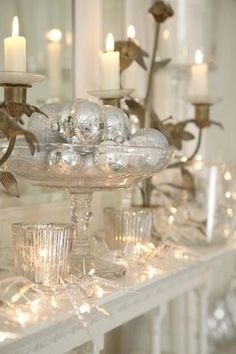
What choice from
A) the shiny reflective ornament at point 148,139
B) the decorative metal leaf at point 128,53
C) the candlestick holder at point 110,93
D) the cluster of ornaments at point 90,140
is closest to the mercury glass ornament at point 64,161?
the cluster of ornaments at point 90,140

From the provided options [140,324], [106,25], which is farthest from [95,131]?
[140,324]

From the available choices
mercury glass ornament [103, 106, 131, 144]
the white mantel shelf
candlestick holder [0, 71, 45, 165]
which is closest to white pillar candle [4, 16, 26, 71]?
candlestick holder [0, 71, 45, 165]

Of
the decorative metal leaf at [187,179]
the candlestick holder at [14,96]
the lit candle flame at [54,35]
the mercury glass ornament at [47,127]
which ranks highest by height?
the lit candle flame at [54,35]

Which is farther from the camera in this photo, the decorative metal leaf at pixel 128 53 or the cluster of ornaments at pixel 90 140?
the decorative metal leaf at pixel 128 53

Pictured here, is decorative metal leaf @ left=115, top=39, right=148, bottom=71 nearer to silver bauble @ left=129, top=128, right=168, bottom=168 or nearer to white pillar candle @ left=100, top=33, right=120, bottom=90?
white pillar candle @ left=100, top=33, right=120, bottom=90

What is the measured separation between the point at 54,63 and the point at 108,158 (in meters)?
0.45

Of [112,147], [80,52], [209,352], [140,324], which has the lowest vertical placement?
[209,352]

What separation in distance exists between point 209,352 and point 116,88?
0.98 meters

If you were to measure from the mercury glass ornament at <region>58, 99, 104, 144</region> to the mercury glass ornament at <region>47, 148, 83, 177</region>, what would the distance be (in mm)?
43

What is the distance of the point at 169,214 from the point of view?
3.62ft

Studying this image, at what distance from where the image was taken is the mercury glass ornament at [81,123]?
0.69 meters

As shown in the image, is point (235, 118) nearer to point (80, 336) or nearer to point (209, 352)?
point (209, 352)

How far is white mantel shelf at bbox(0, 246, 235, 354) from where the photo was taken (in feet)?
1.96

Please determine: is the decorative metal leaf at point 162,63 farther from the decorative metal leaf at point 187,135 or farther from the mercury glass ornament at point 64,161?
the mercury glass ornament at point 64,161
